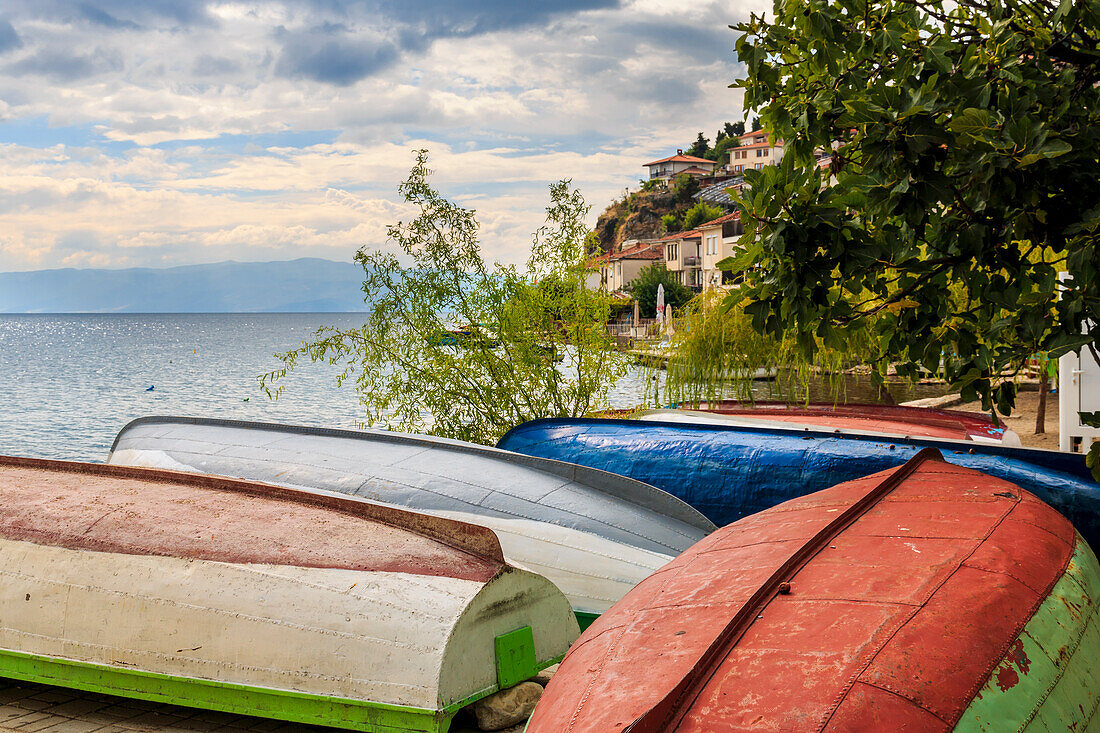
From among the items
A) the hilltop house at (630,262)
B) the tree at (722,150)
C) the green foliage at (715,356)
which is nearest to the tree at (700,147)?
the tree at (722,150)

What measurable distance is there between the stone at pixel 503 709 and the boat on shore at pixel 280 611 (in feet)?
0.72

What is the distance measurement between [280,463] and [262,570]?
2.72 m

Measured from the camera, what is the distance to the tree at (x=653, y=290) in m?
59.7

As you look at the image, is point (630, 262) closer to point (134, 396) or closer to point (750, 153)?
point (750, 153)

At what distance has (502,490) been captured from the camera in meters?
5.61

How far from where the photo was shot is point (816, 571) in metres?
2.59

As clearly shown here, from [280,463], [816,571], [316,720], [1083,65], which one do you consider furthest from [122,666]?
[1083,65]

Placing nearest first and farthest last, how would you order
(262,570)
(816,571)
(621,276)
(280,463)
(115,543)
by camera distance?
(816,571), (262,570), (115,543), (280,463), (621,276)

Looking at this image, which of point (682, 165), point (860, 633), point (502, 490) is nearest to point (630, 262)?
point (682, 165)

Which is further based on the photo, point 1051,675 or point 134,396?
point 134,396

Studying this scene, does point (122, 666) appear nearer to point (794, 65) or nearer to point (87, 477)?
point (87, 477)

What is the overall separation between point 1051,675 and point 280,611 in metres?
3.08

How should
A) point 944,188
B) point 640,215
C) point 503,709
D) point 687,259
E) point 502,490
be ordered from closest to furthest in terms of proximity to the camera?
point 944,188 → point 503,709 → point 502,490 → point 687,259 → point 640,215

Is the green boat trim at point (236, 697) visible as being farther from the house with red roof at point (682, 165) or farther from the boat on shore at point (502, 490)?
the house with red roof at point (682, 165)
